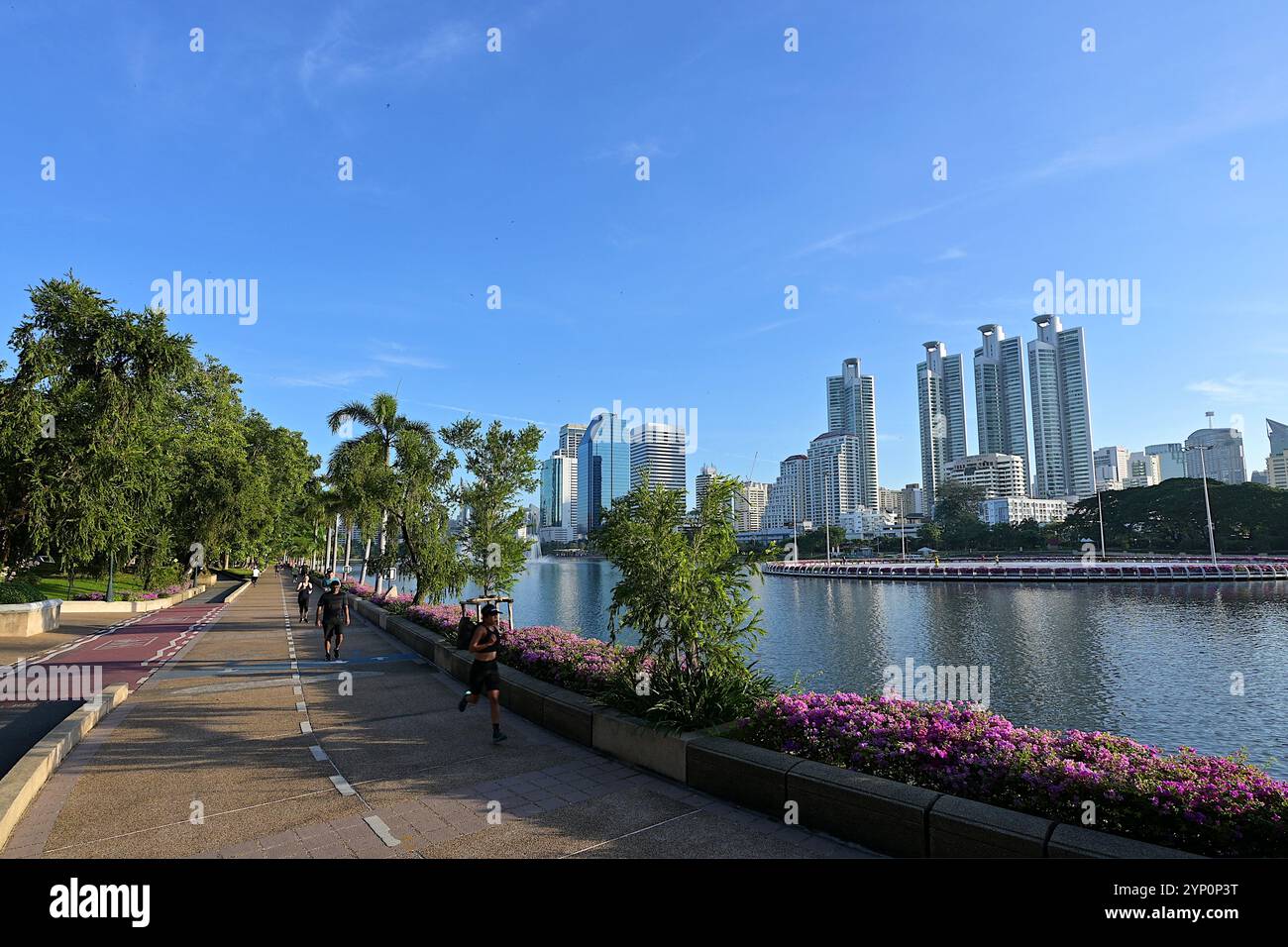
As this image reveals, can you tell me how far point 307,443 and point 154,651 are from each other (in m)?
57.2

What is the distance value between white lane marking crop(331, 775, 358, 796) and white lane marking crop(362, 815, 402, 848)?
2.39 ft

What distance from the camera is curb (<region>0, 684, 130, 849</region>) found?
221 inches

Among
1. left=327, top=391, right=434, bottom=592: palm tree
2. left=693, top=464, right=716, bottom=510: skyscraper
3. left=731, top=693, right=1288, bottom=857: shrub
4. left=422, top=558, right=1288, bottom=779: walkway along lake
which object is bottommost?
left=422, top=558, right=1288, bottom=779: walkway along lake

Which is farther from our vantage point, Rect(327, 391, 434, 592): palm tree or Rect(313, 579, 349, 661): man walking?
Rect(327, 391, 434, 592): palm tree

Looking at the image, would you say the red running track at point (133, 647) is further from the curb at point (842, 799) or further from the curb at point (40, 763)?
the curb at point (842, 799)

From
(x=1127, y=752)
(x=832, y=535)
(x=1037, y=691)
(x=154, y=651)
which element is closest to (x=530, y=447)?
(x=154, y=651)

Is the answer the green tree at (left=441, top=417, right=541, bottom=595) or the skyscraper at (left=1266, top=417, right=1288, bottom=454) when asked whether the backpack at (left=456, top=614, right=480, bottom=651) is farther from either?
the skyscraper at (left=1266, top=417, right=1288, bottom=454)

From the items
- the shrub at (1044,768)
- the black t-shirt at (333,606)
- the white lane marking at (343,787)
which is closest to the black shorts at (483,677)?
the white lane marking at (343,787)

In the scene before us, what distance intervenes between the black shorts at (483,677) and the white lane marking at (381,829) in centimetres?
279

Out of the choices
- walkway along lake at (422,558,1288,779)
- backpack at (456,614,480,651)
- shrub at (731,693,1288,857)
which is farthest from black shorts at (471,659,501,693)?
walkway along lake at (422,558,1288,779)

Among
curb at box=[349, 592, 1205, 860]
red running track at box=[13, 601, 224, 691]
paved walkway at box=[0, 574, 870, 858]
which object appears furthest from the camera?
red running track at box=[13, 601, 224, 691]

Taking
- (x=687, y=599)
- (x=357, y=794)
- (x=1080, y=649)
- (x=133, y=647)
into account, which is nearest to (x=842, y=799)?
(x=687, y=599)
